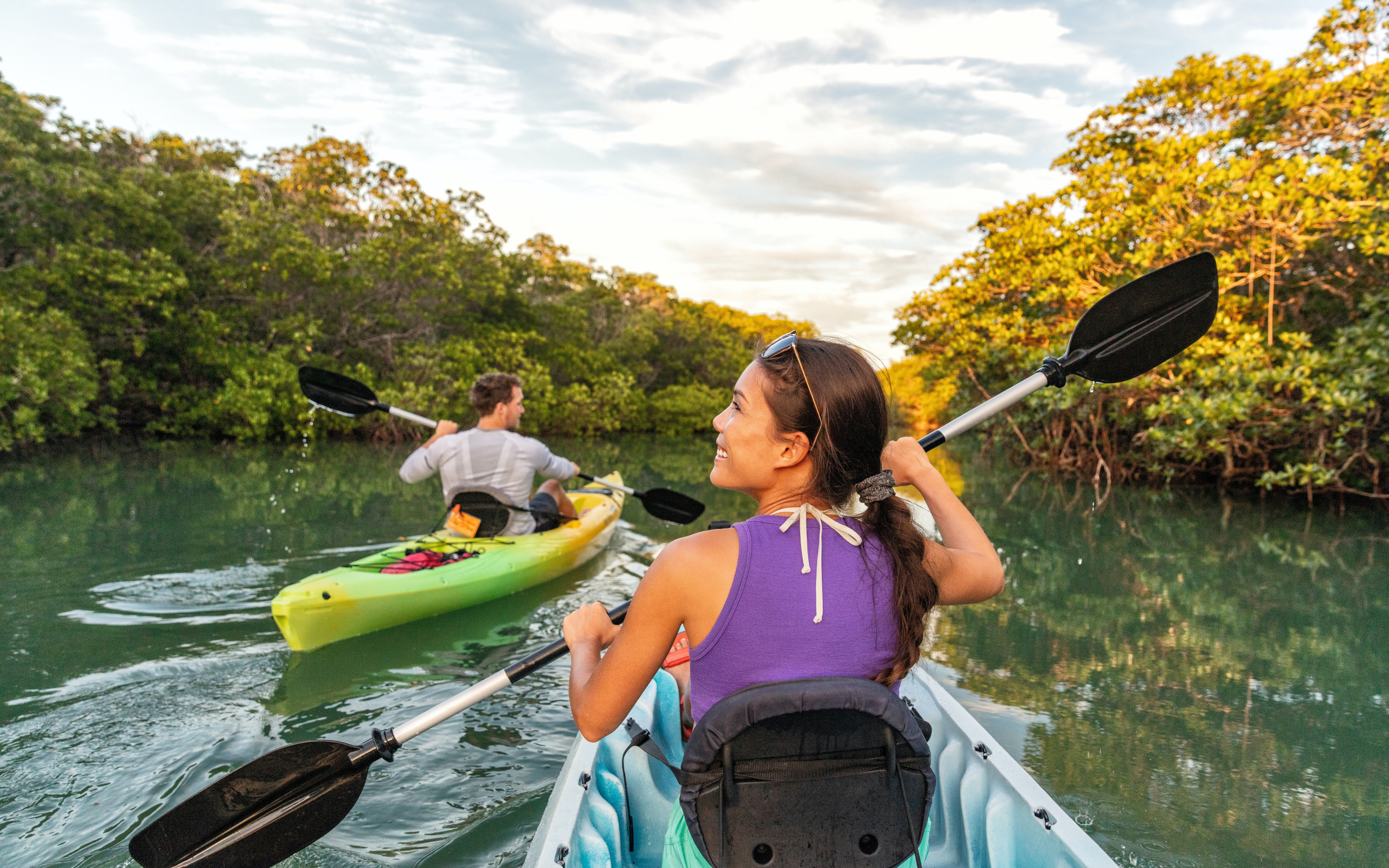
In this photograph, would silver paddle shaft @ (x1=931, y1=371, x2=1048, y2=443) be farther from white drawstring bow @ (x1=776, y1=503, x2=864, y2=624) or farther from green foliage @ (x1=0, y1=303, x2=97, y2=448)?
green foliage @ (x1=0, y1=303, x2=97, y2=448)

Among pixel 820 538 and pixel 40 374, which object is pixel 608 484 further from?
pixel 40 374

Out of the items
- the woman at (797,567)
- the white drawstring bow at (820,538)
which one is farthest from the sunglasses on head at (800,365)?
the white drawstring bow at (820,538)

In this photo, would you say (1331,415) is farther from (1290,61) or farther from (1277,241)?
(1290,61)

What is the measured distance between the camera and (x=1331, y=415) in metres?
8.30

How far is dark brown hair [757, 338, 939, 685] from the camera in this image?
3.84 feet

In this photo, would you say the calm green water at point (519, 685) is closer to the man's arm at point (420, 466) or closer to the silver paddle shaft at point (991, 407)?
the man's arm at point (420, 466)

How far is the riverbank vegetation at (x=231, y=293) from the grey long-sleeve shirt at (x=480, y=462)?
8.98 metres

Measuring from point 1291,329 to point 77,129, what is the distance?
18782 millimetres

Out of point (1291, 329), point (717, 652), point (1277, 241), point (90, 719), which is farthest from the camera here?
point (1291, 329)

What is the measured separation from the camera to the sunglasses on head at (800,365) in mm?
1189

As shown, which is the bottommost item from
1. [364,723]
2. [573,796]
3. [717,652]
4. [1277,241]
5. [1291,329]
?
[364,723]

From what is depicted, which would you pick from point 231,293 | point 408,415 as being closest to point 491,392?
point 408,415

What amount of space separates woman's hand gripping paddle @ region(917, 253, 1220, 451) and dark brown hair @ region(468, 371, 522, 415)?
10.3ft

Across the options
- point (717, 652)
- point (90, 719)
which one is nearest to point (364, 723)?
point (90, 719)
